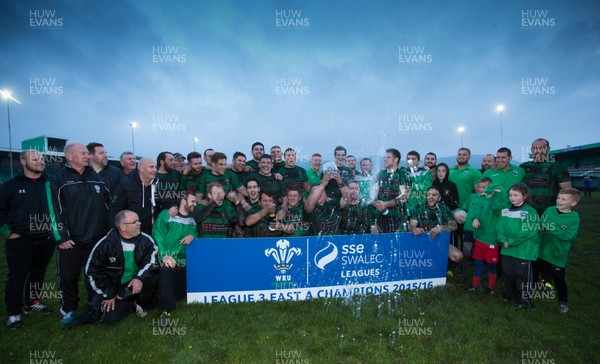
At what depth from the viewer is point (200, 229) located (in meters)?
5.49

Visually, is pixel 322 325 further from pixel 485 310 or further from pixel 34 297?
pixel 34 297

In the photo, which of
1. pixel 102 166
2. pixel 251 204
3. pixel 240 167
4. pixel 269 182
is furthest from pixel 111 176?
pixel 269 182

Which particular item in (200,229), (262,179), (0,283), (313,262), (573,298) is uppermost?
(262,179)

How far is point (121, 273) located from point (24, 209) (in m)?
2.06

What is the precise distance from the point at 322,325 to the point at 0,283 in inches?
302

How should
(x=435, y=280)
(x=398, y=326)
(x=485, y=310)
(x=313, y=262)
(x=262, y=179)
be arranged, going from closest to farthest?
(x=398, y=326)
(x=485, y=310)
(x=313, y=262)
(x=435, y=280)
(x=262, y=179)

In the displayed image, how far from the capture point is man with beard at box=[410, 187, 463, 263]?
18.9 ft

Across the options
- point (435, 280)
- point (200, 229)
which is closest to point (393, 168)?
point (435, 280)

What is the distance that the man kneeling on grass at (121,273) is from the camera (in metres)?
4.52

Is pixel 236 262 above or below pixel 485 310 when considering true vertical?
above

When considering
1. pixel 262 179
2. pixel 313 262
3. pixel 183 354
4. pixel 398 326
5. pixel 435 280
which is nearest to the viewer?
pixel 183 354

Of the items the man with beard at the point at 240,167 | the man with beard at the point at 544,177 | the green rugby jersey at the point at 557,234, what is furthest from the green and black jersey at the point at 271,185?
the man with beard at the point at 544,177

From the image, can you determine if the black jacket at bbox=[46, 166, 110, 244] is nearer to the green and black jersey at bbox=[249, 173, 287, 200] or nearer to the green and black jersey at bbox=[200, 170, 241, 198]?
the green and black jersey at bbox=[200, 170, 241, 198]

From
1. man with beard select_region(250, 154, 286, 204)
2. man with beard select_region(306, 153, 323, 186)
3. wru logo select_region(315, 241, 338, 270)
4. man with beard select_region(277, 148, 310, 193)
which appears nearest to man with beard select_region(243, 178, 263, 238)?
man with beard select_region(250, 154, 286, 204)
